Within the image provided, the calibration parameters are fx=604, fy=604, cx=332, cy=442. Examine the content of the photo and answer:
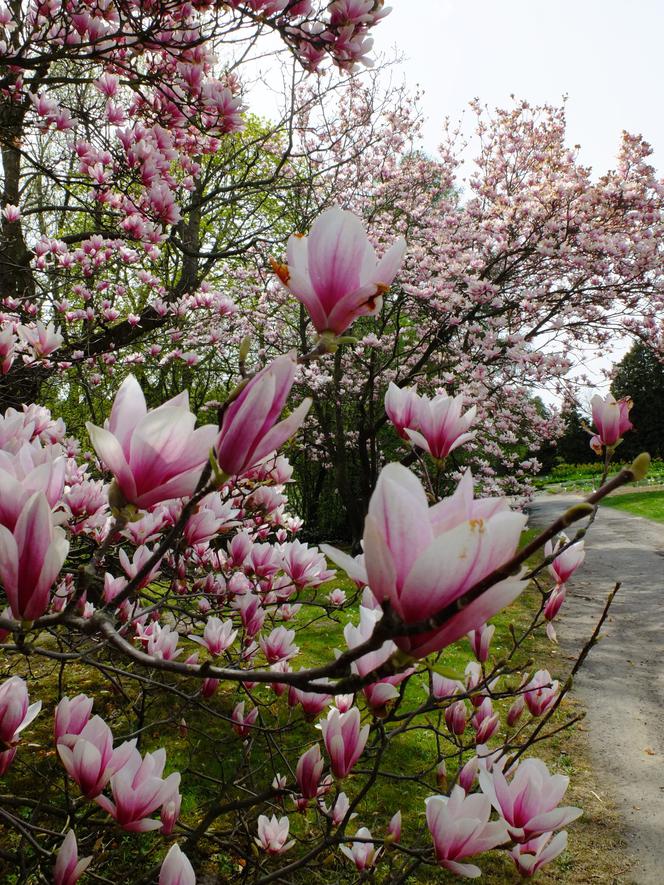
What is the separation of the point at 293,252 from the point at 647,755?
4.67m

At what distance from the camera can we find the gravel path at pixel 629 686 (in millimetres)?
3445

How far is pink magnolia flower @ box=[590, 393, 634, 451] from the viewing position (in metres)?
1.34

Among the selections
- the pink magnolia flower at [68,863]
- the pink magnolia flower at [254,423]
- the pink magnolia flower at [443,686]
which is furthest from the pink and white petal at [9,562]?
the pink magnolia flower at [443,686]

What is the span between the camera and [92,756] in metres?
1.11

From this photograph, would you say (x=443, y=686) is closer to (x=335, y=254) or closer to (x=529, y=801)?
(x=529, y=801)

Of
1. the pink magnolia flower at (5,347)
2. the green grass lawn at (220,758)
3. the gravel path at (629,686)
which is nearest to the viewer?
the pink magnolia flower at (5,347)

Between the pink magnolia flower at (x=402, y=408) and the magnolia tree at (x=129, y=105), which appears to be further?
the magnolia tree at (x=129, y=105)

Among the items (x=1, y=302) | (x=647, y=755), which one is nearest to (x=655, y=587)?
(x=647, y=755)

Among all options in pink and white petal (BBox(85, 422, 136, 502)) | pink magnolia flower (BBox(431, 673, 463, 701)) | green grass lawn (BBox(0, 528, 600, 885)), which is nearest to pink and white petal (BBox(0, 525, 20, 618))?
pink and white petal (BBox(85, 422, 136, 502))

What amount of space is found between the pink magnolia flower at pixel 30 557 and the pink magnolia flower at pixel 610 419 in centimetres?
113

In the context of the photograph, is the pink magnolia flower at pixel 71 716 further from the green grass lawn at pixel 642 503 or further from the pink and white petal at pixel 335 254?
the green grass lawn at pixel 642 503

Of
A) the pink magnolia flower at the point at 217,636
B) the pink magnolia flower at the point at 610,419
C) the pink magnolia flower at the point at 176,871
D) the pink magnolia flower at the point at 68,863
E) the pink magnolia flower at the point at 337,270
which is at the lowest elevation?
the pink magnolia flower at the point at 176,871

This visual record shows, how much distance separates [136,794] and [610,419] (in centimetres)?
124

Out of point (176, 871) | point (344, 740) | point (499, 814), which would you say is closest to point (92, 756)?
point (176, 871)
